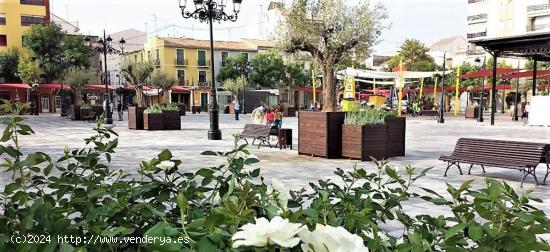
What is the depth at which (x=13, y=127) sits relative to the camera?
1.80 meters

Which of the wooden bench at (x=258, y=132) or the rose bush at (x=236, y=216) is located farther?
the wooden bench at (x=258, y=132)

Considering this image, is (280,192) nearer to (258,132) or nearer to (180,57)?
(258,132)

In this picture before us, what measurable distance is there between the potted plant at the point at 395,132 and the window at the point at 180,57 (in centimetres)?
4322

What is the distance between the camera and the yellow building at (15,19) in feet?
136

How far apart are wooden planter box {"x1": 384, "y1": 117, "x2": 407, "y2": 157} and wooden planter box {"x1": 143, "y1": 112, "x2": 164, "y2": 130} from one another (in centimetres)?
1026

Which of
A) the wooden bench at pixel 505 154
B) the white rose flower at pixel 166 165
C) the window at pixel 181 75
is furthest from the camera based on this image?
the window at pixel 181 75

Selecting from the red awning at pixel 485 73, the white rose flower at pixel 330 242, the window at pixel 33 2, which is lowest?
the white rose flower at pixel 330 242

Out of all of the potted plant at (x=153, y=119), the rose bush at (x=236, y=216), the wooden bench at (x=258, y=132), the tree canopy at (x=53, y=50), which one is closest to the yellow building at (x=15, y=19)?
the tree canopy at (x=53, y=50)

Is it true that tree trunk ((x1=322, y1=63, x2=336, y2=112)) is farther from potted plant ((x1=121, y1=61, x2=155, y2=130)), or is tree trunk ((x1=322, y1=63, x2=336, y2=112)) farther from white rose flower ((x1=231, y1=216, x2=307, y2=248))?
potted plant ((x1=121, y1=61, x2=155, y2=130))

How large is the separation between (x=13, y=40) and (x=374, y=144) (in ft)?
141

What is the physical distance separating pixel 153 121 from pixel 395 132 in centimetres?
1040

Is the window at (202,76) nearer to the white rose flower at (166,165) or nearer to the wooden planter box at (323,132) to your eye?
the wooden planter box at (323,132)

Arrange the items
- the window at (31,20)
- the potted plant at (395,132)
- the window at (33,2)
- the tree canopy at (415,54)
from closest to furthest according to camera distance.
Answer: the potted plant at (395,132), the tree canopy at (415,54), the window at (31,20), the window at (33,2)

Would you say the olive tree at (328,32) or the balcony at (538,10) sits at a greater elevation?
the balcony at (538,10)
